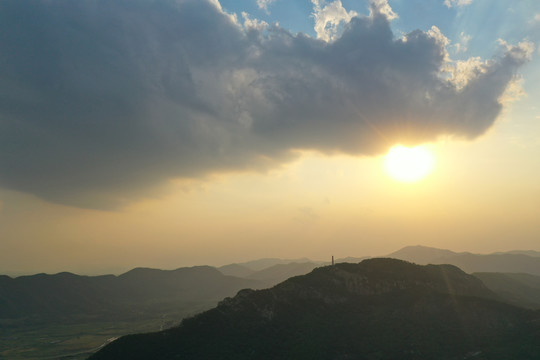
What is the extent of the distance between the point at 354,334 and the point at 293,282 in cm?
2994

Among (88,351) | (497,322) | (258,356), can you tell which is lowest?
(88,351)

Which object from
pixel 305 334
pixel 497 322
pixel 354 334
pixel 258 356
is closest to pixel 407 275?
pixel 497 322

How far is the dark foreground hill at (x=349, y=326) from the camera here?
102 m

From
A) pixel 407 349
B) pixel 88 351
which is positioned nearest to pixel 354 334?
pixel 407 349

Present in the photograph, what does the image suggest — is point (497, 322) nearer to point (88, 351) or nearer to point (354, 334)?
point (354, 334)

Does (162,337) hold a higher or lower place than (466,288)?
lower

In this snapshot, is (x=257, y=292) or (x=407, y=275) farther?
(x=407, y=275)

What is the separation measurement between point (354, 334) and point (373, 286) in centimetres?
3083

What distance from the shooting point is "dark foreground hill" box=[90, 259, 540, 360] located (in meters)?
102

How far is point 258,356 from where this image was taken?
10162 cm

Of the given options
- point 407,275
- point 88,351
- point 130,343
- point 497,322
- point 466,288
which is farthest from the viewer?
point 88,351

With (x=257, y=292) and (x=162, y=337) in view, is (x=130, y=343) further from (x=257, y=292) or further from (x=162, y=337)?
(x=257, y=292)

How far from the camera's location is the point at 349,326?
120 meters

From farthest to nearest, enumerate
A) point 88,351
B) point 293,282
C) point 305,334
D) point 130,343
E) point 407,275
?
point 88,351 → point 407,275 → point 293,282 → point 305,334 → point 130,343
